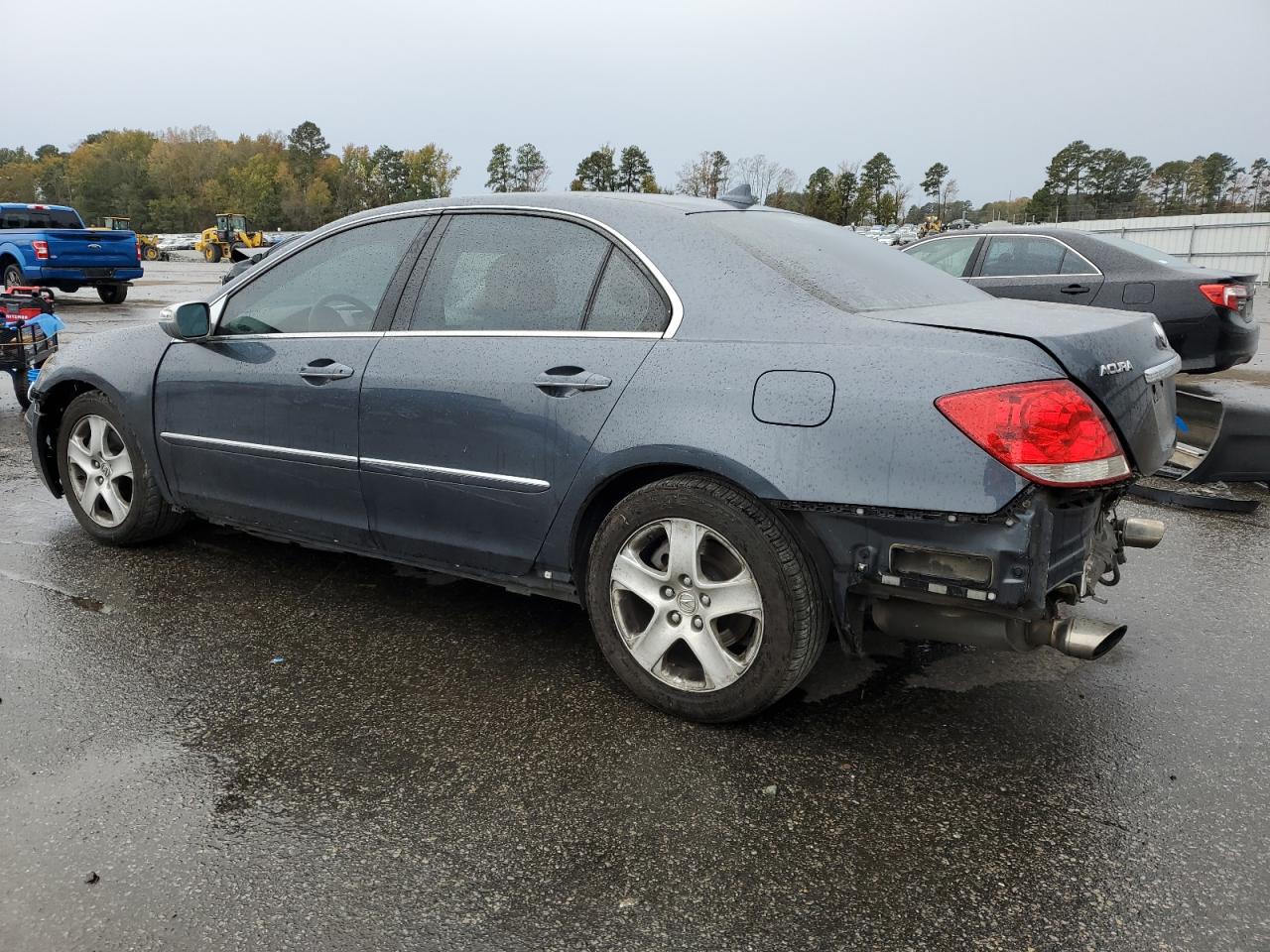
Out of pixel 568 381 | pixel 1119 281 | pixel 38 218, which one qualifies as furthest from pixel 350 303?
pixel 38 218

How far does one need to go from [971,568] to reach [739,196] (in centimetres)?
187

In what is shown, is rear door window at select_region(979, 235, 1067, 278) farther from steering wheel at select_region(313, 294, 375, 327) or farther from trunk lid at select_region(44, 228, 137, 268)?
trunk lid at select_region(44, 228, 137, 268)

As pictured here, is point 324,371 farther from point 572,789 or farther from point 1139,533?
point 1139,533

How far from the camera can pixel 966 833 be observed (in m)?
2.49

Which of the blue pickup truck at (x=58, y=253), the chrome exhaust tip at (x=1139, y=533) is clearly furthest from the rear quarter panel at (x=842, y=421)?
the blue pickup truck at (x=58, y=253)

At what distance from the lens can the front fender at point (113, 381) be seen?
4.35 m

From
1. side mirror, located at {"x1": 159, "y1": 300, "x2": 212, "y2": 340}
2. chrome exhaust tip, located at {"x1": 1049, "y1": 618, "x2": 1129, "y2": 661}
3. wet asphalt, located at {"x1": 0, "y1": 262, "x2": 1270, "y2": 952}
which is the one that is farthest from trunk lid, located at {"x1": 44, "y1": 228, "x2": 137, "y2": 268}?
chrome exhaust tip, located at {"x1": 1049, "y1": 618, "x2": 1129, "y2": 661}

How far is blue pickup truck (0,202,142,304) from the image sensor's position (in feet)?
59.3

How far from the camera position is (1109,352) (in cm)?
273

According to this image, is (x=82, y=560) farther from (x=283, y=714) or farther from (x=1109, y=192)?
(x=1109, y=192)

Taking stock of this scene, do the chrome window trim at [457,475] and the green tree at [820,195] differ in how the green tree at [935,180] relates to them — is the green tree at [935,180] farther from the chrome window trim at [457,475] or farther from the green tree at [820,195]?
the chrome window trim at [457,475]

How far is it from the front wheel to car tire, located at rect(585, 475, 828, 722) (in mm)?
19730

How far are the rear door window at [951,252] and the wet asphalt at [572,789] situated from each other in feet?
18.5

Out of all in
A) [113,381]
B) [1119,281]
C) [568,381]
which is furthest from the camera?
[1119,281]
